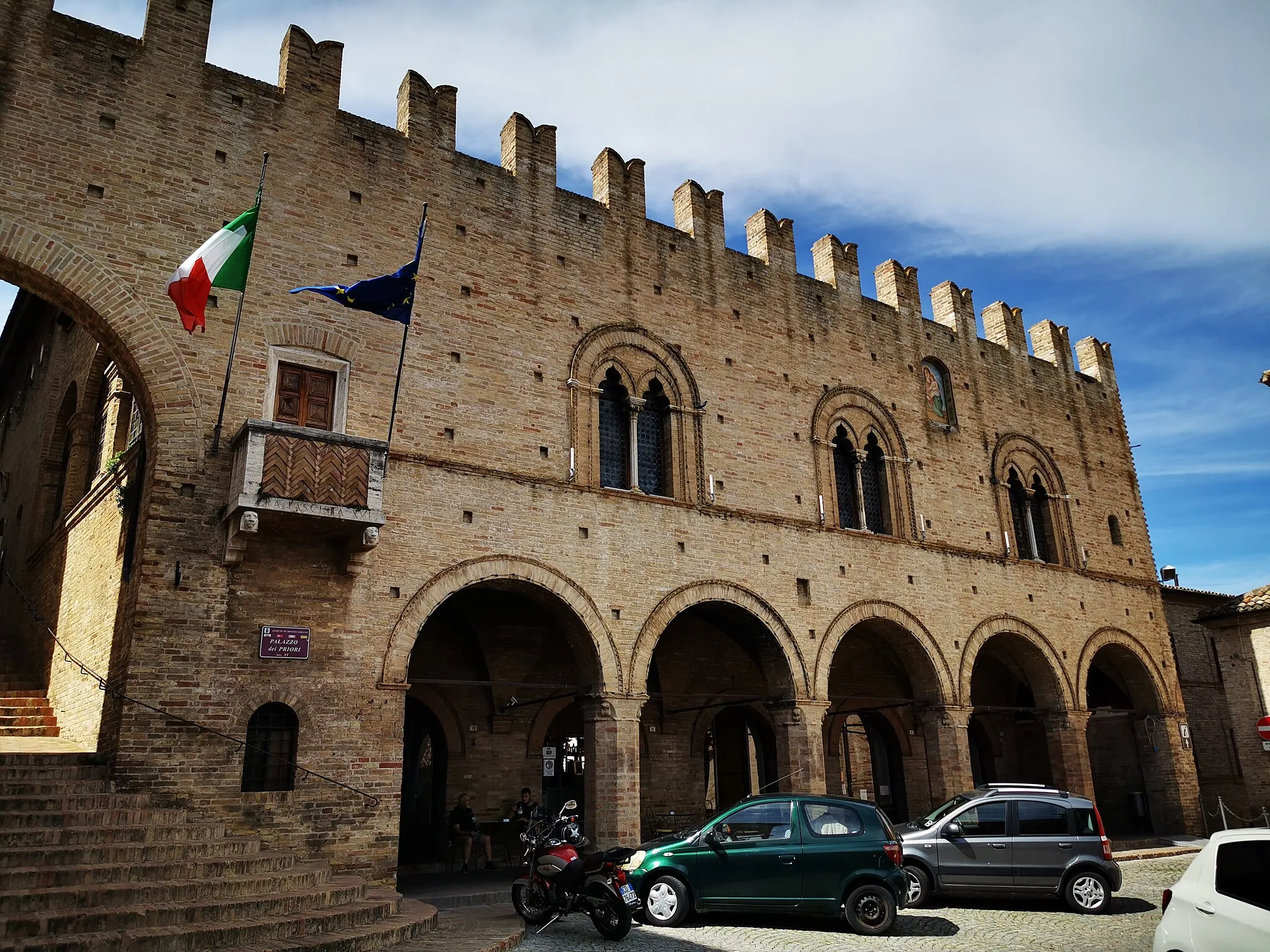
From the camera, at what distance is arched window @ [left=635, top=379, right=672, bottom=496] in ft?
Result: 48.5

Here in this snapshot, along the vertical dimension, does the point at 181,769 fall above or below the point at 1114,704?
below

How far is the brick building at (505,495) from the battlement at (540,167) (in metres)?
0.06

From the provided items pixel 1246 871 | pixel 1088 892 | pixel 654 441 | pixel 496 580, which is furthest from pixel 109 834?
pixel 1088 892

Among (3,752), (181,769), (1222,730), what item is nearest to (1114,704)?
(1222,730)

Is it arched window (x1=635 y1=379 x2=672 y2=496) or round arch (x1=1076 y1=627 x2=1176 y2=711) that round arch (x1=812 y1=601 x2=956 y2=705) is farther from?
round arch (x1=1076 y1=627 x2=1176 y2=711)

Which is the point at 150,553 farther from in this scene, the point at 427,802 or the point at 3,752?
the point at 427,802

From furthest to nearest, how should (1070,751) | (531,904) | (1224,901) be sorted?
(1070,751), (531,904), (1224,901)

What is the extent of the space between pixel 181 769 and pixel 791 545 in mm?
9295

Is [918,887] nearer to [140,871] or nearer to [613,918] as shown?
[613,918]

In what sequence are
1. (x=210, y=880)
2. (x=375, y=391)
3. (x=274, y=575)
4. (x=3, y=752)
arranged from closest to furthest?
(x=210, y=880), (x=3, y=752), (x=274, y=575), (x=375, y=391)

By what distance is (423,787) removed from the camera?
1458cm

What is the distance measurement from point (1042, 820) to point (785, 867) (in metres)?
3.51

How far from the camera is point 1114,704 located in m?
21.4

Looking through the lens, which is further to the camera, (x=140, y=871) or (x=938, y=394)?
(x=938, y=394)
